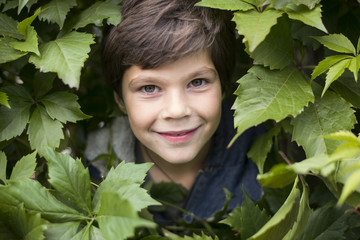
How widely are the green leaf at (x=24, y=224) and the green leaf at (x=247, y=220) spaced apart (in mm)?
383

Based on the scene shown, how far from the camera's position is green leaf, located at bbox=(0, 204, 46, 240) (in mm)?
757

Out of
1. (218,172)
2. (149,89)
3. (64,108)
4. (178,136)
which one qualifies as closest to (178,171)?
(218,172)

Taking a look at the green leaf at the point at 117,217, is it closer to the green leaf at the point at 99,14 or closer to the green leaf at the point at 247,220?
the green leaf at the point at 247,220

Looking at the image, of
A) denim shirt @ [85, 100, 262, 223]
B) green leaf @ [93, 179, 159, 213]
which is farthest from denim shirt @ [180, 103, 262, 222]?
green leaf @ [93, 179, 159, 213]

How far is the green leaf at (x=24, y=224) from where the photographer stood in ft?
2.48

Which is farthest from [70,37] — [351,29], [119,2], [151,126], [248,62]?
[351,29]

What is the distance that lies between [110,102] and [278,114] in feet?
2.12

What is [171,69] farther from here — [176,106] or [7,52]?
[7,52]

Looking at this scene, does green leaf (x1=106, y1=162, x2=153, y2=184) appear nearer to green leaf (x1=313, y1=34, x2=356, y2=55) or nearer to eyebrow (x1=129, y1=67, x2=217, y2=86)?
eyebrow (x1=129, y1=67, x2=217, y2=86)

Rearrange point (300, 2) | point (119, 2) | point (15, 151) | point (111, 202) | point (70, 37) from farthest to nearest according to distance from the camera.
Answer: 1. point (15, 151)
2. point (119, 2)
3. point (70, 37)
4. point (300, 2)
5. point (111, 202)

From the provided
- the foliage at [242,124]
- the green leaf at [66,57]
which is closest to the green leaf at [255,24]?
the foliage at [242,124]

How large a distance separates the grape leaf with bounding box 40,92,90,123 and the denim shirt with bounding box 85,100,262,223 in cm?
34

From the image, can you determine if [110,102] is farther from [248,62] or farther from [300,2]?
[300,2]

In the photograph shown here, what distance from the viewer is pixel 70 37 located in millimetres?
939
